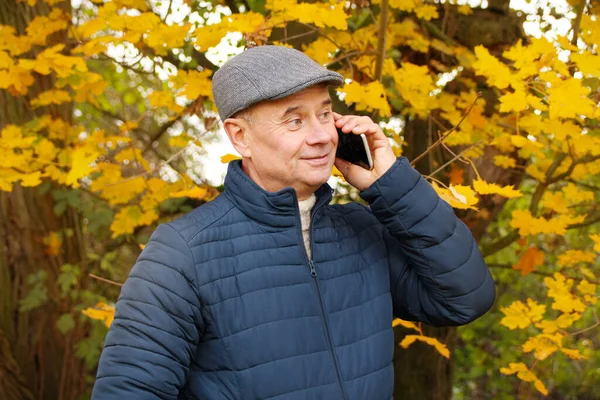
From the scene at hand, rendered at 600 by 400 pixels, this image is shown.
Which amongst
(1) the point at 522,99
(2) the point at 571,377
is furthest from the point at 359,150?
(2) the point at 571,377

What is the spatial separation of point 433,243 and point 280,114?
527 mm

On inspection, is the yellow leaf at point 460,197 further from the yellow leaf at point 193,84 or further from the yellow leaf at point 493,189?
the yellow leaf at point 193,84

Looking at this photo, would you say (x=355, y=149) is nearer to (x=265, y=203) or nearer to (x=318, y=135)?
(x=318, y=135)

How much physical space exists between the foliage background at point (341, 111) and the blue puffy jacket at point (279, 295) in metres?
0.37

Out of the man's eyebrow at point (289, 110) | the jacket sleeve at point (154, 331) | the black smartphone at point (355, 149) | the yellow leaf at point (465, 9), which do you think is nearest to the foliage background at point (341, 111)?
the yellow leaf at point (465, 9)

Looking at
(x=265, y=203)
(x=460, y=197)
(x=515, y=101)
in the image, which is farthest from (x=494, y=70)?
(x=265, y=203)

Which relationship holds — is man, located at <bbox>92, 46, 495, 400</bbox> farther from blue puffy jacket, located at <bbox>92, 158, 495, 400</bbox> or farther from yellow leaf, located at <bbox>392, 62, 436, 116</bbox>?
yellow leaf, located at <bbox>392, 62, 436, 116</bbox>

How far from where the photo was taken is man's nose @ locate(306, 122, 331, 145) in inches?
63.7

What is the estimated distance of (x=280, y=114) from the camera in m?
1.60

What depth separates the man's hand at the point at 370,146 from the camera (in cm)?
174

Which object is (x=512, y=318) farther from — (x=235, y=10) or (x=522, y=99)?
(x=235, y=10)

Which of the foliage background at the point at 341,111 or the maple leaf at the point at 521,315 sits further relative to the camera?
the maple leaf at the point at 521,315

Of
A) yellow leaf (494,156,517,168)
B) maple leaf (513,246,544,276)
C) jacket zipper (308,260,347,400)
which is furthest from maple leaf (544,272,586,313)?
jacket zipper (308,260,347,400)

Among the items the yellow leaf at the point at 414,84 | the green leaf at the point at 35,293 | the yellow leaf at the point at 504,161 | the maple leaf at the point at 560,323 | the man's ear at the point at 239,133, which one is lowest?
the maple leaf at the point at 560,323
